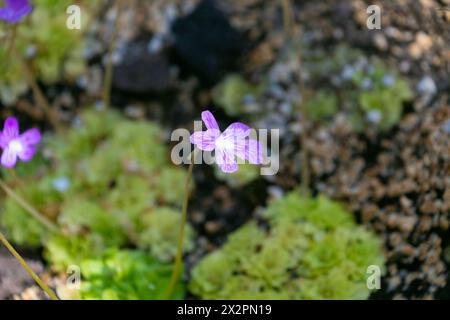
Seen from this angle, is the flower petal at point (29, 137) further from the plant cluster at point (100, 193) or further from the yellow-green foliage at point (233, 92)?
the yellow-green foliage at point (233, 92)

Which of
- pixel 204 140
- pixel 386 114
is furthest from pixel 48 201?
pixel 386 114

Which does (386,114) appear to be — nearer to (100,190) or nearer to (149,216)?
(149,216)

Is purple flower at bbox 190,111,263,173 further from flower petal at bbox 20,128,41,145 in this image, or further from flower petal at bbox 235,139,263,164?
flower petal at bbox 20,128,41,145

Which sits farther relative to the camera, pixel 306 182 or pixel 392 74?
pixel 392 74

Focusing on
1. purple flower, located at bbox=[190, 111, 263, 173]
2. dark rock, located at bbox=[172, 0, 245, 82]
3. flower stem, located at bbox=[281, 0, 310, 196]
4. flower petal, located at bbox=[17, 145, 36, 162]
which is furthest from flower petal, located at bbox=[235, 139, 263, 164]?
dark rock, located at bbox=[172, 0, 245, 82]

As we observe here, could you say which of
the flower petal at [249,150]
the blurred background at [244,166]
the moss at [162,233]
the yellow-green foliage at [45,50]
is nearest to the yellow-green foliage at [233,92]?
the blurred background at [244,166]
